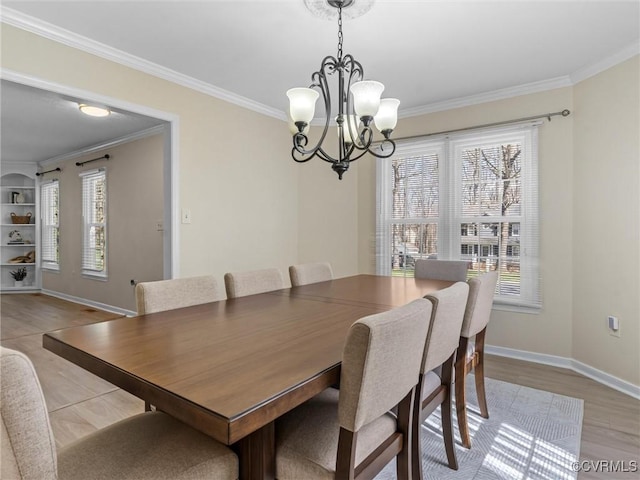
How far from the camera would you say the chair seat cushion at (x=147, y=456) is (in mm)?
971

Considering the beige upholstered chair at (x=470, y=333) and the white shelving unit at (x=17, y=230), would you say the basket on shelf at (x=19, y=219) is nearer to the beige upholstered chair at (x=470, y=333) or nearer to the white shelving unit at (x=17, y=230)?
the white shelving unit at (x=17, y=230)

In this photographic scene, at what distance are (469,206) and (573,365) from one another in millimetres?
1626

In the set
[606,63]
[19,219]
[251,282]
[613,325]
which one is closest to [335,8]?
[251,282]

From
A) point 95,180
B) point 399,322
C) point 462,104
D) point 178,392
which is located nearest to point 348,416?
point 399,322

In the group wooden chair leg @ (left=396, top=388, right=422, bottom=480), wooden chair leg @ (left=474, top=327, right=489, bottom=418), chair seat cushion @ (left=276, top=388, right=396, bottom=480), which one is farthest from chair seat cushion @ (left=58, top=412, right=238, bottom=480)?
wooden chair leg @ (left=474, top=327, right=489, bottom=418)

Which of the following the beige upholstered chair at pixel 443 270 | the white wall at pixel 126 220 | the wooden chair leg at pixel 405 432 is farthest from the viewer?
the white wall at pixel 126 220

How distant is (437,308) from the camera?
1358 mm

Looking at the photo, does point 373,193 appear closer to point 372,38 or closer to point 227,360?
point 372,38

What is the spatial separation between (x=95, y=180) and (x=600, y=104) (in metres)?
6.30

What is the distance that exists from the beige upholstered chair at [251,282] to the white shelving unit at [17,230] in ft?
22.2

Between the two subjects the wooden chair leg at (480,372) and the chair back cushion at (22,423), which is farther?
the wooden chair leg at (480,372)

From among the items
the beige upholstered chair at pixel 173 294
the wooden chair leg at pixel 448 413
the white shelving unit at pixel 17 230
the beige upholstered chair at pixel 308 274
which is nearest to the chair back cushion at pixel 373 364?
the wooden chair leg at pixel 448 413

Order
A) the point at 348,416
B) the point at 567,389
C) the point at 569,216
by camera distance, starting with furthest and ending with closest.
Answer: the point at 569,216
the point at 567,389
the point at 348,416

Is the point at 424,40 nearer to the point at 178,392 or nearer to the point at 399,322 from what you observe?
the point at 399,322
